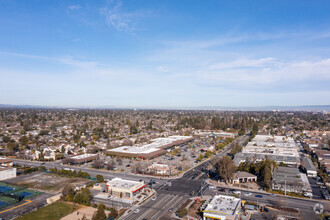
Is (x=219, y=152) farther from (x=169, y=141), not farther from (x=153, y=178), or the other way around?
(x=153, y=178)

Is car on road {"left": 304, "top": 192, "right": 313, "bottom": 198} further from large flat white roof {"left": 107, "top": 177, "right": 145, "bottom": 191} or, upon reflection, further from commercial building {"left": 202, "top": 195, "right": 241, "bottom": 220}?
large flat white roof {"left": 107, "top": 177, "right": 145, "bottom": 191}

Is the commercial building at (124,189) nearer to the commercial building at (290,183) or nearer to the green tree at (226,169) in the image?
the green tree at (226,169)

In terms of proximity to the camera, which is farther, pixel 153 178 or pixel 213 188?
pixel 153 178

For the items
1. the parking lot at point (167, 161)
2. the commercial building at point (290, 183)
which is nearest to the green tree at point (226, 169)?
the commercial building at point (290, 183)

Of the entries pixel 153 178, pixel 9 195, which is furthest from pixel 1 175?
pixel 153 178

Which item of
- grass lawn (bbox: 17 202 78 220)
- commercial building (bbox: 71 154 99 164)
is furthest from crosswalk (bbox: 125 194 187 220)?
commercial building (bbox: 71 154 99 164)

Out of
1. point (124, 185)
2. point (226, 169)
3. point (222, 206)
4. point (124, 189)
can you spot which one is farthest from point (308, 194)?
point (124, 185)
